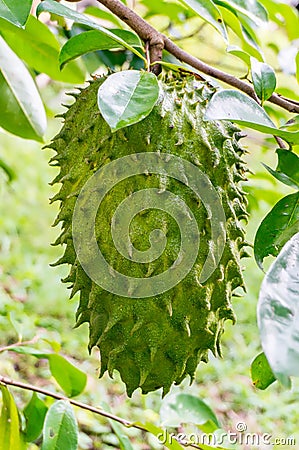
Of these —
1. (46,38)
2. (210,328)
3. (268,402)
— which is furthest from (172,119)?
(268,402)

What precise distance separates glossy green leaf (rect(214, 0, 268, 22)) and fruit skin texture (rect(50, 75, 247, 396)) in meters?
0.28

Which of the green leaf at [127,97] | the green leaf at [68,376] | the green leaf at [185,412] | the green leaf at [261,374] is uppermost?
the green leaf at [127,97]

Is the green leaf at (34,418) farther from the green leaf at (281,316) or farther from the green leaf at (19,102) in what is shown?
the green leaf at (281,316)

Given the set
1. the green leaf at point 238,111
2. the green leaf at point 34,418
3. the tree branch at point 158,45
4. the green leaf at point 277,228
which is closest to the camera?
the green leaf at point 238,111

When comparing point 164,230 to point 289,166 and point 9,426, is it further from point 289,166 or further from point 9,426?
point 9,426

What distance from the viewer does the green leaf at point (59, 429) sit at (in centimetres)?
114

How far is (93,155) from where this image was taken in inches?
35.0

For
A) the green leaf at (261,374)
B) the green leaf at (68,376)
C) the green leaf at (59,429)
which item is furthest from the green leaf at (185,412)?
the green leaf at (261,374)

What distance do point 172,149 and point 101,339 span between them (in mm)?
310

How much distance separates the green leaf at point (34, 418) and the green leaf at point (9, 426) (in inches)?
3.5

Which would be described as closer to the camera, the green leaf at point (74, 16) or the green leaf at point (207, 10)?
the green leaf at point (74, 16)

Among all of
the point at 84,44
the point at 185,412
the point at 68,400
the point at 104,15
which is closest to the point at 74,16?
the point at 84,44

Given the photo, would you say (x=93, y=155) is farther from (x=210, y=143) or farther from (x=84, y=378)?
(x=84, y=378)

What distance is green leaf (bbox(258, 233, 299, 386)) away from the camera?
0.47 m
